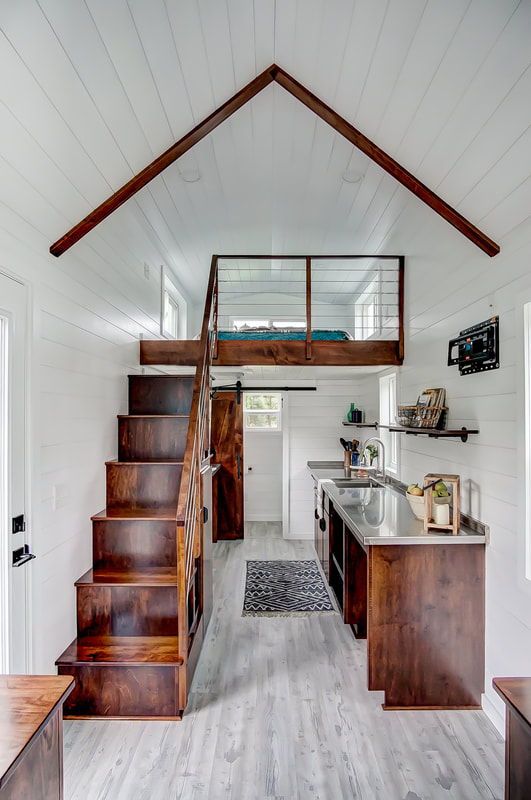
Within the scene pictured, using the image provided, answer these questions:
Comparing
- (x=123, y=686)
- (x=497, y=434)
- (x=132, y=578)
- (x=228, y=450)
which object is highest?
(x=497, y=434)

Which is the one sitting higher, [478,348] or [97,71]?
[97,71]

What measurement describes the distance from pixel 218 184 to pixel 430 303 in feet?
6.37

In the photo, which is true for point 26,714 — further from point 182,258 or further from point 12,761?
point 182,258

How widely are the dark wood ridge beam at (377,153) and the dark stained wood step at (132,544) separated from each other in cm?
237

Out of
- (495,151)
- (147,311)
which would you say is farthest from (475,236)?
(147,311)

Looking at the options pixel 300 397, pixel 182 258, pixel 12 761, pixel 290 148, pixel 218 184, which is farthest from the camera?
pixel 300 397

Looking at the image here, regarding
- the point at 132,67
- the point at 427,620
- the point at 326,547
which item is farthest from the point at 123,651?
the point at 132,67

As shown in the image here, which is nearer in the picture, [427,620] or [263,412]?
[427,620]

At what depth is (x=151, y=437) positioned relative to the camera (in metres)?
3.50

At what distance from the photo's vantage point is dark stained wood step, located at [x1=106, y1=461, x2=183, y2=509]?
3115mm

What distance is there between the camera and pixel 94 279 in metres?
3.03

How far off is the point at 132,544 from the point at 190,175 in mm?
2736

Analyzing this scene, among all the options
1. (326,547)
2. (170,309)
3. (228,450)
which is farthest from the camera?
(228,450)

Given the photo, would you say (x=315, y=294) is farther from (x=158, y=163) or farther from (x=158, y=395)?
(x=158, y=163)
